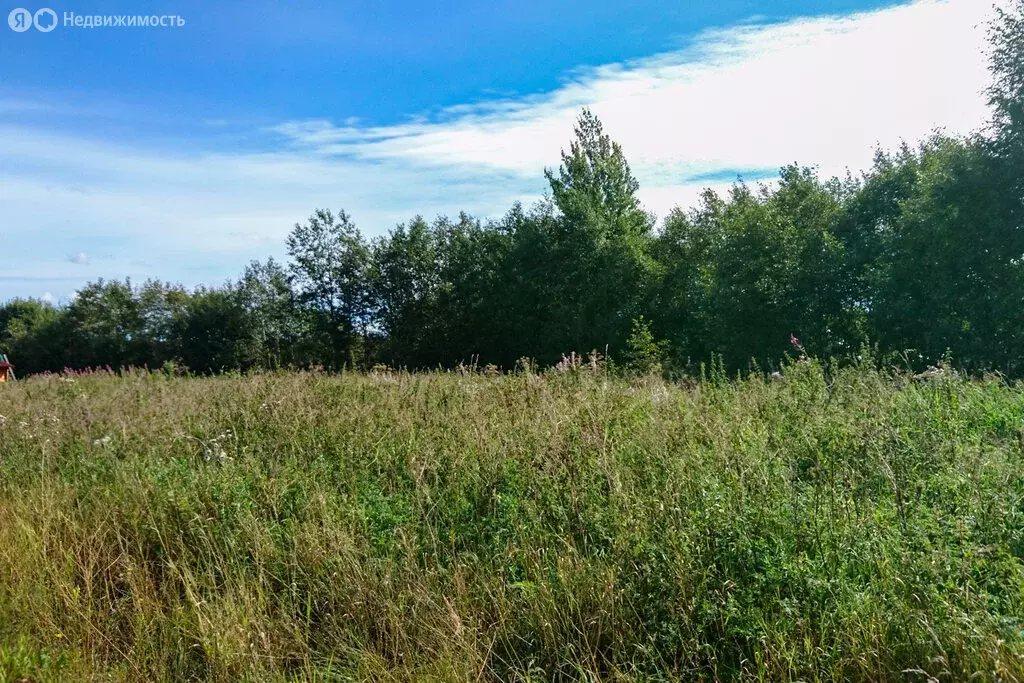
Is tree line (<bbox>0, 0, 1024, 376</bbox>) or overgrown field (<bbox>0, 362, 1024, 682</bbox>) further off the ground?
tree line (<bbox>0, 0, 1024, 376</bbox>)

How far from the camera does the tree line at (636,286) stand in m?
18.9

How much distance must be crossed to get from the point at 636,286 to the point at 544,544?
27.9 m

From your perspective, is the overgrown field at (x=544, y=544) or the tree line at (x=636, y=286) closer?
the overgrown field at (x=544, y=544)

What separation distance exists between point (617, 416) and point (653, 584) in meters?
2.34

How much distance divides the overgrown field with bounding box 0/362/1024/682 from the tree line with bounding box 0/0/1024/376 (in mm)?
6188

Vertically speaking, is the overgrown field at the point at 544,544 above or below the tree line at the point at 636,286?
below

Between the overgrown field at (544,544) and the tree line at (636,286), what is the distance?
20.3ft

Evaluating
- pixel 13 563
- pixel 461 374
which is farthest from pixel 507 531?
pixel 461 374

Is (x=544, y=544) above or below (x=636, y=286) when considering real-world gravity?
below

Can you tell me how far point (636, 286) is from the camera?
31.2 meters

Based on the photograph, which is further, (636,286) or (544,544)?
(636,286)

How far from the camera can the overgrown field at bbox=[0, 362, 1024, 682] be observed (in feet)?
10.2

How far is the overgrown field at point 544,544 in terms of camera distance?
10.2 feet

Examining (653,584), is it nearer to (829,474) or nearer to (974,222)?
(829,474)
